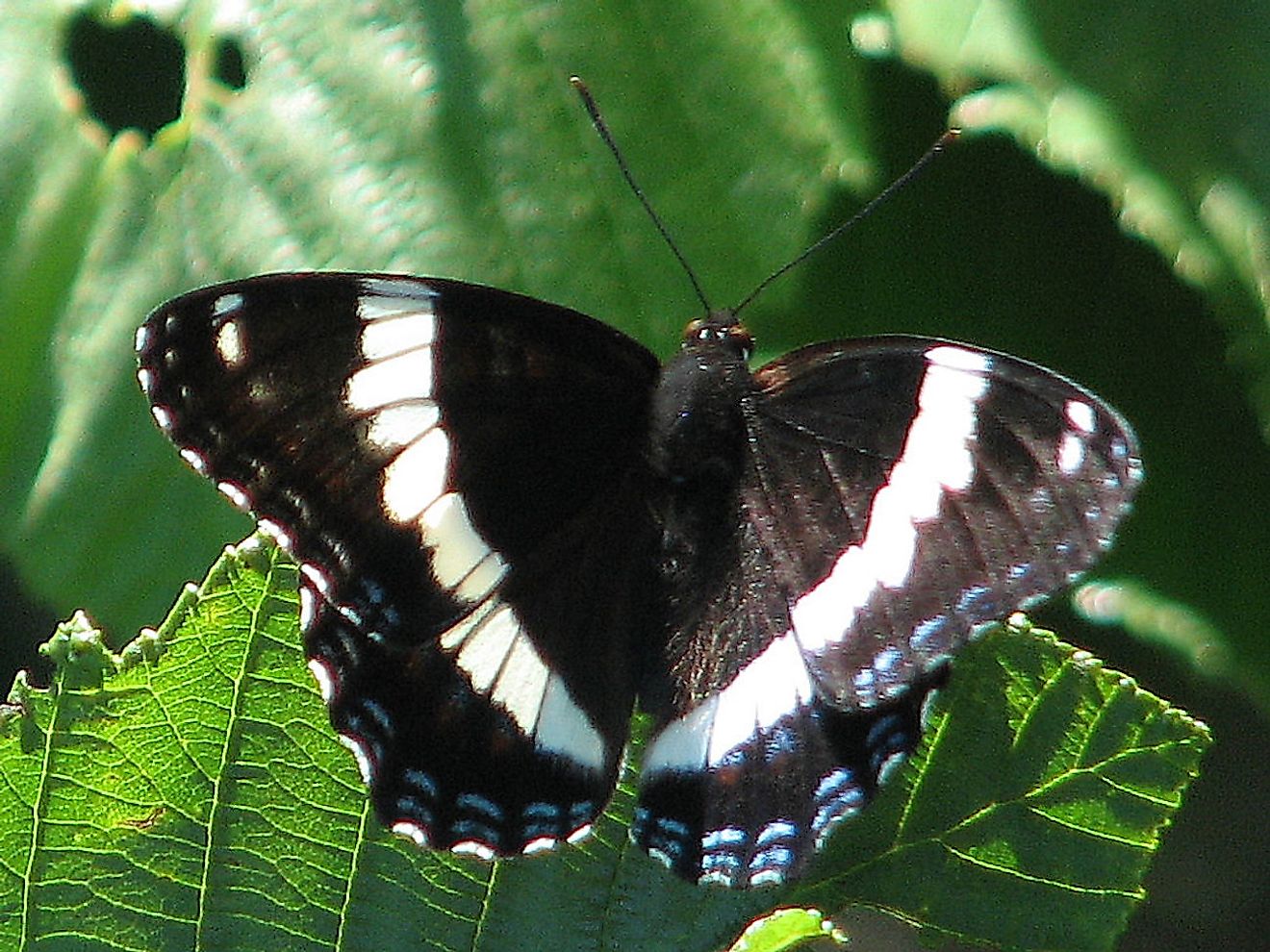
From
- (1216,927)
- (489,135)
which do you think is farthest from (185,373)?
(1216,927)

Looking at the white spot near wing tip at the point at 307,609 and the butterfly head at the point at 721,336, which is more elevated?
the butterfly head at the point at 721,336

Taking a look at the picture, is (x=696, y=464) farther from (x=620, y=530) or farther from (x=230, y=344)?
(x=230, y=344)

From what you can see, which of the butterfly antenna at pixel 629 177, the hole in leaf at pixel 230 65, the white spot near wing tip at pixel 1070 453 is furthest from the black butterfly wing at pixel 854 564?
the hole in leaf at pixel 230 65

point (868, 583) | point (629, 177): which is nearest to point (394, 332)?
point (629, 177)

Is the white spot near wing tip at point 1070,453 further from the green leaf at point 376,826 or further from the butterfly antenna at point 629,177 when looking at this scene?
the butterfly antenna at point 629,177

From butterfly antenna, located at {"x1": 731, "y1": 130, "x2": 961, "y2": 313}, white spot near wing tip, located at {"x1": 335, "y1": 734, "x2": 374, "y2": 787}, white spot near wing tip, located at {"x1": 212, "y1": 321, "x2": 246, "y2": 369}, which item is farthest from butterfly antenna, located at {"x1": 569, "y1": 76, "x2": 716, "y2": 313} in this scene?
white spot near wing tip, located at {"x1": 335, "y1": 734, "x2": 374, "y2": 787}

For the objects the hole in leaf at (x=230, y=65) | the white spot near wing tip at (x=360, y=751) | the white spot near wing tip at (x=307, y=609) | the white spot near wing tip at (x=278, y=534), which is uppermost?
the hole in leaf at (x=230, y=65)
